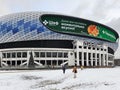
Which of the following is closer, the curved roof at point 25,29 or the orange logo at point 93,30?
the curved roof at point 25,29

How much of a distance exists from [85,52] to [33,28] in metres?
28.7

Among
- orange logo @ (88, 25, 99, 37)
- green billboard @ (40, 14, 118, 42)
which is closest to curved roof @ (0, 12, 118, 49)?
green billboard @ (40, 14, 118, 42)

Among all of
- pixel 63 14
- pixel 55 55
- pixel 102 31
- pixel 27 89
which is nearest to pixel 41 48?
pixel 55 55

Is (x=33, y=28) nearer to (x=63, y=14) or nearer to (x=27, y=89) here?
(x=63, y=14)

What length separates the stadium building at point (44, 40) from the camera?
165875 mm

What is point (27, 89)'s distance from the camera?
3738 cm

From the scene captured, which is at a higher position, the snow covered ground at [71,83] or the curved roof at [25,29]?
the curved roof at [25,29]

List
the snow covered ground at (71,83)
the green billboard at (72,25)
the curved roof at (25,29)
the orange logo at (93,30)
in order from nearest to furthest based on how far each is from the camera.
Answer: the snow covered ground at (71,83)
the curved roof at (25,29)
the green billboard at (72,25)
the orange logo at (93,30)

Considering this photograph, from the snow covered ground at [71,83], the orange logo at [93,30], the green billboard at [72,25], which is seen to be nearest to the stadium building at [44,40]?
the green billboard at [72,25]

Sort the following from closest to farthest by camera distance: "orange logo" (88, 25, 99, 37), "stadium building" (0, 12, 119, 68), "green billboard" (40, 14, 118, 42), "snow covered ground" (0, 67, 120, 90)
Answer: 1. "snow covered ground" (0, 67, 120, 90)
2. "stadium building" (0, 12, 119, 68)
3. "green billboard" (40, 14, 118, 42)
4. "orange logo" (88, 25, 99, 37)

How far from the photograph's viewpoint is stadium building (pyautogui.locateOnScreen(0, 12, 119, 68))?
16588 centimetres

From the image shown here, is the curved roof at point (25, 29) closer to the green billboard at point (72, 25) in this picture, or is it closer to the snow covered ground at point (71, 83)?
the green billboard at point (72, 25)

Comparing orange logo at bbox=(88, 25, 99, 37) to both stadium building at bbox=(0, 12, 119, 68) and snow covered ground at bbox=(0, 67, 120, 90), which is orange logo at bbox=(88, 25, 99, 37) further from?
snow covered ground at bbox=(0, 67, 120, 90)

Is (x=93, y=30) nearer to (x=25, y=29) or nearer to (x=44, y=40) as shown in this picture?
(x=44, y=40)
